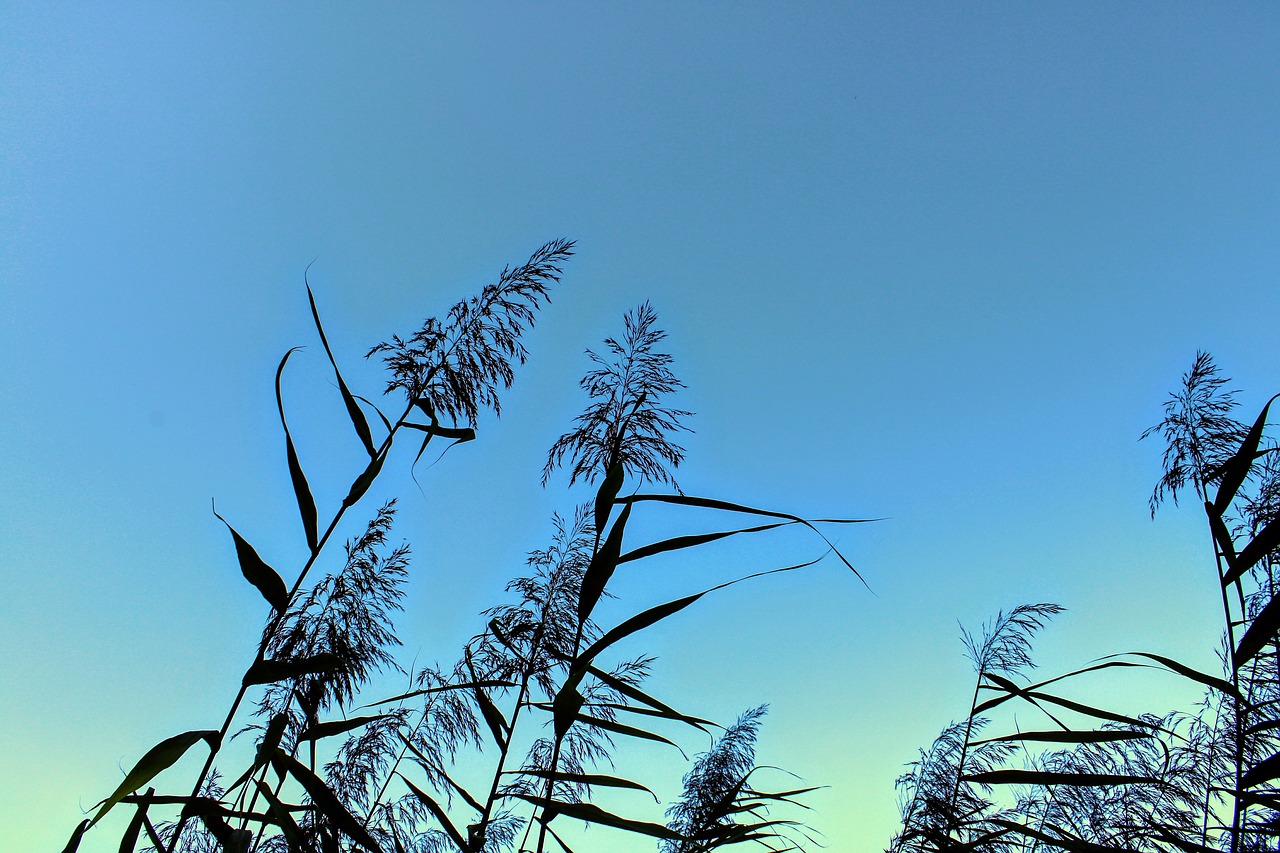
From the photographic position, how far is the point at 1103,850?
1.08 meters

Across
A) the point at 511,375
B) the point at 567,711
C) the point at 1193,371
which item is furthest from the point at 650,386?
the point at 1193,371

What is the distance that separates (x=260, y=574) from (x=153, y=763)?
1.00 ft

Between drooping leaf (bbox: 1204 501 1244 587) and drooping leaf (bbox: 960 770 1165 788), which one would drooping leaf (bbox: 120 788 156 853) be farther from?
drooping leaf (bbox: 1204 501 1244 587)

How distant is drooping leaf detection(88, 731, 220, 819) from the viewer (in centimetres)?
82

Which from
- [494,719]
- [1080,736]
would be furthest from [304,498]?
[1080,736]

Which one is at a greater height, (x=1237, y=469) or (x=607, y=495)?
(x=1237, y=469)

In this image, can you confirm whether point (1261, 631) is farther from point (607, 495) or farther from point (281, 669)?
point (281, 669)

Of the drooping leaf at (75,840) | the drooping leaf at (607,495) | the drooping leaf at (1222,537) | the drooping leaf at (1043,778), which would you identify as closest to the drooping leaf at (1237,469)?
the drooping leaf at (1222,537)

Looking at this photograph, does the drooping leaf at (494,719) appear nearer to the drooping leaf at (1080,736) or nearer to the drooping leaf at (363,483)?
the drooping leaf at (363,483)

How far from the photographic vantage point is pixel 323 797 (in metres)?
1.02

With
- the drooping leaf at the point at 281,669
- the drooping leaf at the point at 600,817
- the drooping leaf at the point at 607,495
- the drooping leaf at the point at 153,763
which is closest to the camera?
the drooping leaf at the point at 153,763

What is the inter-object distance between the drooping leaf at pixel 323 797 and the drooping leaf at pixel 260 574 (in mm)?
208

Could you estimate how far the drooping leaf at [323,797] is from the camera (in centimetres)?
101

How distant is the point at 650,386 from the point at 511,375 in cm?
44
